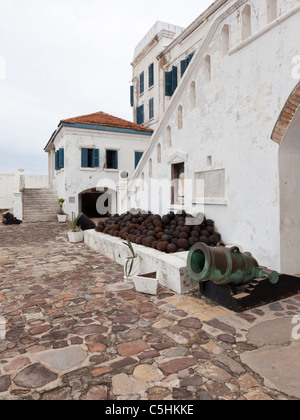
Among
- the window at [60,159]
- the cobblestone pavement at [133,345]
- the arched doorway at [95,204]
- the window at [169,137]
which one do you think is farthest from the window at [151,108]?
the cobblestone pavement at [133,345]

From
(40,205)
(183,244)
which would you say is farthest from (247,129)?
(40,205)

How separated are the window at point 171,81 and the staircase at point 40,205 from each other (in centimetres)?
1087

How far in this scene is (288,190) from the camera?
4.90 meters

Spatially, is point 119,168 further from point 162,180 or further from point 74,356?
point 74,356

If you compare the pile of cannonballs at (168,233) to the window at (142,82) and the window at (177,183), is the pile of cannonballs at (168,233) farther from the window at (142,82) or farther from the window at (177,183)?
the window at (142,82)

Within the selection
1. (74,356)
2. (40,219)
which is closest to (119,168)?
(40,219)

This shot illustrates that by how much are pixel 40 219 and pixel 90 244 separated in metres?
9.89

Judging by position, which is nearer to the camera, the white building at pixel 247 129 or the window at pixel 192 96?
the white building at pixel 247 129

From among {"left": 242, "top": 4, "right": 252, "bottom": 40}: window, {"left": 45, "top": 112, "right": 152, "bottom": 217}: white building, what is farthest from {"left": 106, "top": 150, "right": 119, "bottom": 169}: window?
{"left": 242, "top": 4, "right": 252, "bottom": 40}: window

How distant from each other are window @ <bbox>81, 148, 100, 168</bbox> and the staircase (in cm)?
345

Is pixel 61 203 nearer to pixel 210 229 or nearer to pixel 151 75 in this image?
pixel 151 75

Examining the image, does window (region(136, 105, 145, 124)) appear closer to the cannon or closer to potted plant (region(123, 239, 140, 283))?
potted plant (region(123, 239, 140, 283))

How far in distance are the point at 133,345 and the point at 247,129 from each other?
4.42 m

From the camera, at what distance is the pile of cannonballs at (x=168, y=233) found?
18.9 ft
